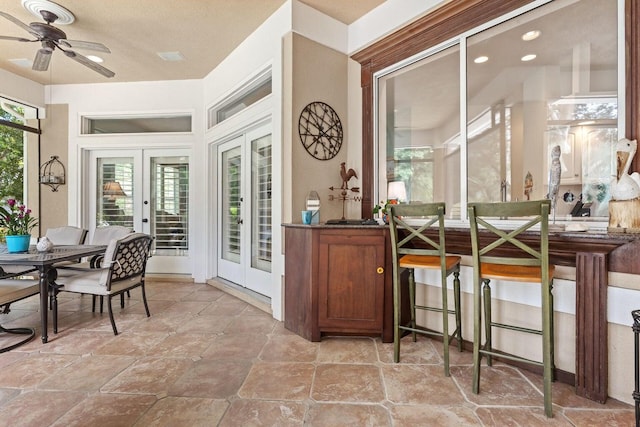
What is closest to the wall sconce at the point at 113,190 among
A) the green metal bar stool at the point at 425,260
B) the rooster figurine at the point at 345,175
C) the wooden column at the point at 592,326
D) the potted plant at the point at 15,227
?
the potted plant at the point at 15,227

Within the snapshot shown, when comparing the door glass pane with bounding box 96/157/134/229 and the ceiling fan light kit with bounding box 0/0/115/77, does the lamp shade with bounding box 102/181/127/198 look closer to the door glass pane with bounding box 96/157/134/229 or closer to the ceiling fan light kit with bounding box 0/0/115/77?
the door glass pane with bounding box 96/157/134/229

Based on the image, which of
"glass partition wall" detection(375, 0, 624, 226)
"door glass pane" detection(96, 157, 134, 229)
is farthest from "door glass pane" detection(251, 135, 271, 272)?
"door glass pane" detection(96, 157, 134, 229)

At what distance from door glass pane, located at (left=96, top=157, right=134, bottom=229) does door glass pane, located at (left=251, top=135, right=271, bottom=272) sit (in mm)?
2360

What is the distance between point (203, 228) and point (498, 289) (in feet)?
12.9

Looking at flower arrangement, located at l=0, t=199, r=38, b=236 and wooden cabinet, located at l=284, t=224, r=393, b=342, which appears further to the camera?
flower arrangement, located at l=0, t=199, r=38, b=236

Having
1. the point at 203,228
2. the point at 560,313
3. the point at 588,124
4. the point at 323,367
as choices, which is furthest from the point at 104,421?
the point at 588,124

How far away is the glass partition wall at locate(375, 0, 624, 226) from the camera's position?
226 cm

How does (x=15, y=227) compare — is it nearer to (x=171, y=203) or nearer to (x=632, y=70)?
(x=171, y=203)

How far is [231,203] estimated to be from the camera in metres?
4.50

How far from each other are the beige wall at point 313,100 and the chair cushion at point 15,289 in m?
2.34

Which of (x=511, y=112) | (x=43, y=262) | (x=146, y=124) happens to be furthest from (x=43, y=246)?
(x=511, y=112)

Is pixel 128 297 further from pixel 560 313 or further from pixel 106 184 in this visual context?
pixel 560 313

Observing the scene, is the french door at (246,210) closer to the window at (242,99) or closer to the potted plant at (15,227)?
the window at (242,99)

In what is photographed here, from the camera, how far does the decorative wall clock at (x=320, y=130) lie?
A: 10.4 feet
